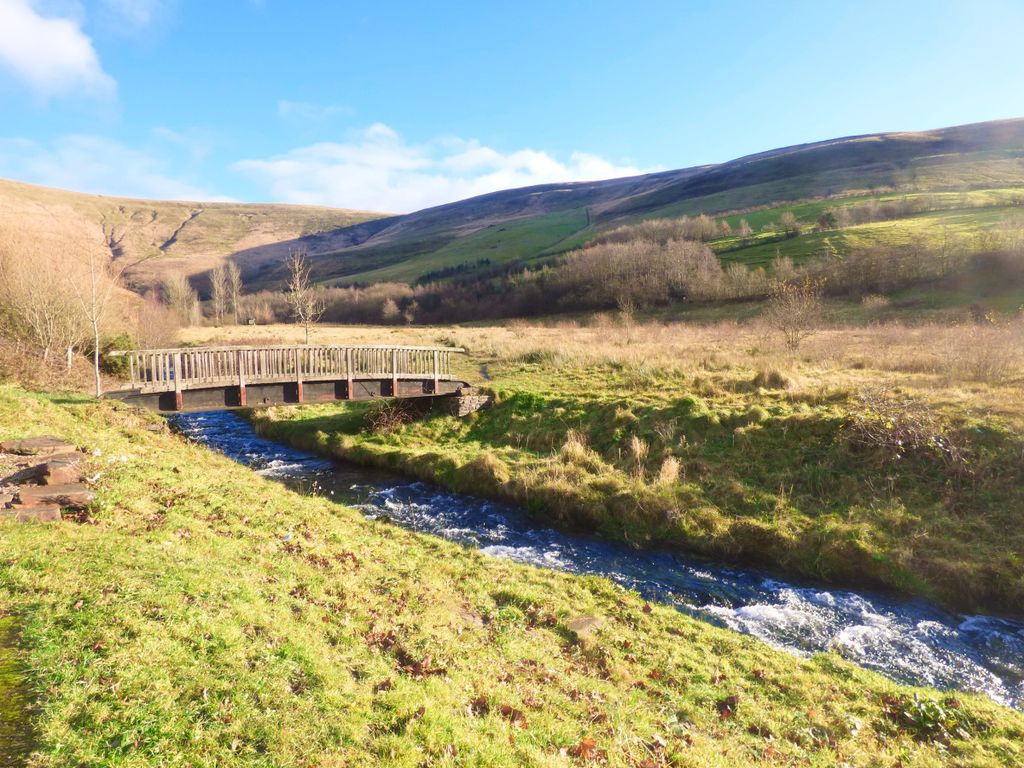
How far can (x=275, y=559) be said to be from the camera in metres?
8.90

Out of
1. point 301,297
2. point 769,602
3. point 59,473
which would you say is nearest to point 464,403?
point 769,602

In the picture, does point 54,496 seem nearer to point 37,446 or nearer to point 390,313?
point 37,446

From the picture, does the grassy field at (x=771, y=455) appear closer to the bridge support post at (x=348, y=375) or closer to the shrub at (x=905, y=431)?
the shrub at (x=905, y=431)

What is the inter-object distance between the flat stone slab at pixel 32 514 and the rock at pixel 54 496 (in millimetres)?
201

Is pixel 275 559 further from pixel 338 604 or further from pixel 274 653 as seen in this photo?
pixel 274 653

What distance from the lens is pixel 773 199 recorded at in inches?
4779

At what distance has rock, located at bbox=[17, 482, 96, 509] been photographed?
8563mm

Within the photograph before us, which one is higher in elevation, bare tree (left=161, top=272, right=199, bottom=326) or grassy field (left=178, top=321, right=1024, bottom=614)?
bare tree (left=161, top=272, right=199, bottom=326)

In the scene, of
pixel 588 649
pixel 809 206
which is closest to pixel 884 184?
pixel 809 206

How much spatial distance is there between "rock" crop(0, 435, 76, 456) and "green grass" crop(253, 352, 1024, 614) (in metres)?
10.7

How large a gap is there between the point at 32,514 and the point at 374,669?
6472 millimetres

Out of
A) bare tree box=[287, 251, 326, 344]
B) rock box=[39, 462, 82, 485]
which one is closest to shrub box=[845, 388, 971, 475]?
rock box=[39, 462, 82, 485]

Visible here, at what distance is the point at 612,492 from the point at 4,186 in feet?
796

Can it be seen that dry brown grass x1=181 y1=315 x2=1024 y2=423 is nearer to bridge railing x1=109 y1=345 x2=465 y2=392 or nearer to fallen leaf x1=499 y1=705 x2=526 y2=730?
bridge railing x1=109 y1=345 x2=465 y2=392
